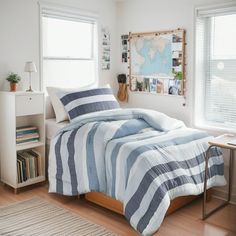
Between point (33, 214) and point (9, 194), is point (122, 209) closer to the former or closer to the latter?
point (33, 214)

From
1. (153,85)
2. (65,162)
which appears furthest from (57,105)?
(153,85)

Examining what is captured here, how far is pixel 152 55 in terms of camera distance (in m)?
4.23

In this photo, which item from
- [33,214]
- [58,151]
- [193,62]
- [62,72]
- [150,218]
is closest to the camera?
[150,218]

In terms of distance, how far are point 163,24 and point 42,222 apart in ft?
8.58

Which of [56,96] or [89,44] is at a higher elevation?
[89,44]

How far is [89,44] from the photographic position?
4.48m

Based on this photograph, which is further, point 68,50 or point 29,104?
point 68,50

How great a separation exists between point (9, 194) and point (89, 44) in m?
2.12

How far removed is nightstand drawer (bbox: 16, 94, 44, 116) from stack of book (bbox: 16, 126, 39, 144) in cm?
21

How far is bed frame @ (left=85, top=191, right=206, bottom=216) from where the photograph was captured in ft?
9.85

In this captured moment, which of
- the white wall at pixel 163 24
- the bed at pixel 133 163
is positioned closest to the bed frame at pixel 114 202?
the bed at pixel 133 163

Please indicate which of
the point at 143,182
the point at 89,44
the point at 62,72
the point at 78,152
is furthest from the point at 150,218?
the point at 89,44

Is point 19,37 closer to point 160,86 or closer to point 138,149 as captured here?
point 160,86

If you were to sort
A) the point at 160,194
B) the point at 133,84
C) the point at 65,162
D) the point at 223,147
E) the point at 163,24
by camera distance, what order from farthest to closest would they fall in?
the point at 133,84 → the point at 163,24 → the point at 65,162 → the point at 223,147 → the point at 160,194
